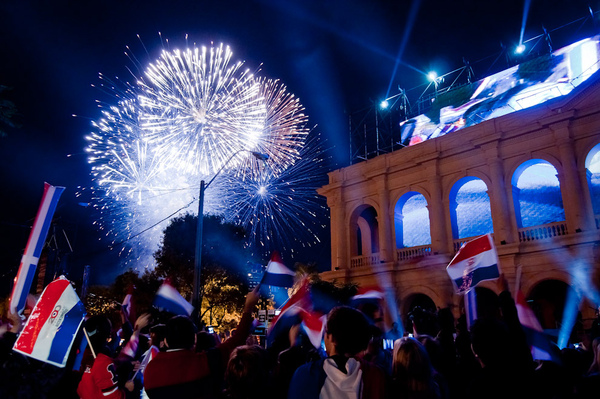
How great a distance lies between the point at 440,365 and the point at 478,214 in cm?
2278

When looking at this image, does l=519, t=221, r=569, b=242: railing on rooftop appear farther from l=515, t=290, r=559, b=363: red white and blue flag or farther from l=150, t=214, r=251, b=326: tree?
l=150, t=214, r=251, b=326: tree

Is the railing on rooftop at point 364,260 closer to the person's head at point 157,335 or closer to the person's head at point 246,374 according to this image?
the person's head at point 157,335

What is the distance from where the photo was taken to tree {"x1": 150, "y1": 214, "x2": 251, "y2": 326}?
31359 millimetres

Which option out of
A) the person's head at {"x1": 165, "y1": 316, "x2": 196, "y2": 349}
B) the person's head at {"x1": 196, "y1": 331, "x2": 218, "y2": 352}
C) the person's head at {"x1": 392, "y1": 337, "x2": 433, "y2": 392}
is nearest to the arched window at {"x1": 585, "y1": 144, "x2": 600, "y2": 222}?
the person's head at {"x1": 392, "y1": 337, "x2": 433, "y2": 392}

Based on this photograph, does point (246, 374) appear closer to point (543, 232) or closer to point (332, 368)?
point (332, 368)

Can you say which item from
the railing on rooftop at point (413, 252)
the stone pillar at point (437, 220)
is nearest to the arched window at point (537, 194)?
Result: the stone pillar at point (437, 220)

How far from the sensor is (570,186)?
63.8 feet

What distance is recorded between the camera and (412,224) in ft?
92.9

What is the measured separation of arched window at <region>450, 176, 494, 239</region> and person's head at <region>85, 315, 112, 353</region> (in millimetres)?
21972

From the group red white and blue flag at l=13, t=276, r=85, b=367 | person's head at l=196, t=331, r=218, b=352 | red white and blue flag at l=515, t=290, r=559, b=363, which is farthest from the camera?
red white and blue flag at l=13, t=276, r=85, b=367

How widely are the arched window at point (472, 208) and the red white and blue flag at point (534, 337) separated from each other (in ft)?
65.6

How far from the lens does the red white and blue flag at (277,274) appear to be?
759 centimetres

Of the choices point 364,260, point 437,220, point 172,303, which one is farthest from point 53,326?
point 364,260

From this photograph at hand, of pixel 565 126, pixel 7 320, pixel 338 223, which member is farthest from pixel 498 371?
pixel 338 223
